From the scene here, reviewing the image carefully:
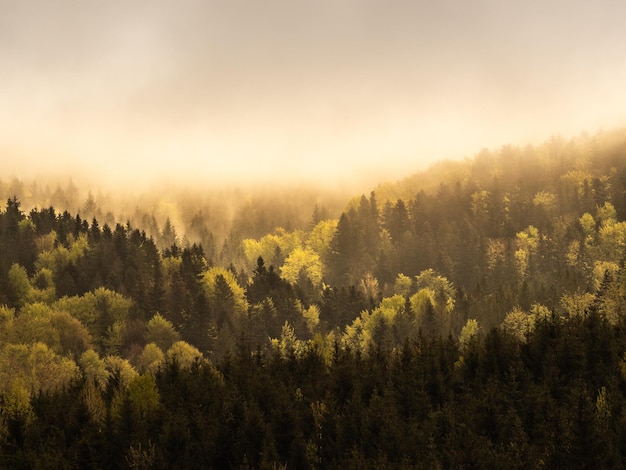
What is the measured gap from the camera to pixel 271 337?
565 ft

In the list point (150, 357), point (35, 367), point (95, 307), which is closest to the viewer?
point (35, 367)

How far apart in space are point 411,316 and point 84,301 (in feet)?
290

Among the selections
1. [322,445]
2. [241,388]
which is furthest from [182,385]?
[322,445]

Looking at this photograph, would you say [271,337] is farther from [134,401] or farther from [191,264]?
[134,401]

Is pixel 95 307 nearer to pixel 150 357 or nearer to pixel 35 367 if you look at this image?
pixel 150 357

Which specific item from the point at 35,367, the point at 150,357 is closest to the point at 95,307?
the point at 150,357

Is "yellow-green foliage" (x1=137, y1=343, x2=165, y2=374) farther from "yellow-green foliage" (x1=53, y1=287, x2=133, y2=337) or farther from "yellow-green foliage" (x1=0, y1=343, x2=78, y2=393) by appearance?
"yellow-green foliage" (x1=53, y1=287, x2=133, y2=337)

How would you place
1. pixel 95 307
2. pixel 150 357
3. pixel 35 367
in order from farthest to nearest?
pixel 95 307 → pixel 150 357 → pixel 35 367

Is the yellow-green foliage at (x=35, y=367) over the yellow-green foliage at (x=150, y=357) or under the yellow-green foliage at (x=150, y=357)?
over

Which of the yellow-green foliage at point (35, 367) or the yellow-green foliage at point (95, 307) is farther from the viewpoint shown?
the yellow-green foliage at point (95, 307)

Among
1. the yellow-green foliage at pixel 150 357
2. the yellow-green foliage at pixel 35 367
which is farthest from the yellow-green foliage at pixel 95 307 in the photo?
the yellow-green foliage at pixel 35 367

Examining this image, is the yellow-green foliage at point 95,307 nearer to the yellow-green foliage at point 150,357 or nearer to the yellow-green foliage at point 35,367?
the yellow-green foliage at point 150,357

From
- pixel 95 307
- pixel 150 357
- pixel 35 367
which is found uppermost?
pixel 95 307

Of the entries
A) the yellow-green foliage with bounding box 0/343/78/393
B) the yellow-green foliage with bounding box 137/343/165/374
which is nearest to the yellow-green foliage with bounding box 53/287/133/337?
the yellow-green foliage with bounding box 137/343/165/374
